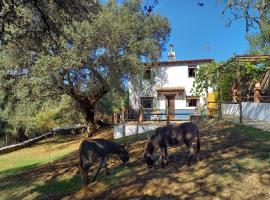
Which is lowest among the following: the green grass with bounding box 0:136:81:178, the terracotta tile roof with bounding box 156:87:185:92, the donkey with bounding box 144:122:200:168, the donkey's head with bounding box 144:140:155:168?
the green grass with bounding box 0:136:81:178

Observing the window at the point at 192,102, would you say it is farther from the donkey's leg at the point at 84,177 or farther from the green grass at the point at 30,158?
the donkey's leg at the point at 84,177

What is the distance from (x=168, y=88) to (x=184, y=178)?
99.7 ft

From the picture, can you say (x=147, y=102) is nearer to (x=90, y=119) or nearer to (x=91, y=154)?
(x=90, y=119)

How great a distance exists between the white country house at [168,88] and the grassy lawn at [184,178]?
25527 mm

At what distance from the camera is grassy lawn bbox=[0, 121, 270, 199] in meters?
7.43

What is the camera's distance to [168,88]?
3838 cm

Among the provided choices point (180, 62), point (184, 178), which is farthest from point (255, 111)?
point (180, 62)

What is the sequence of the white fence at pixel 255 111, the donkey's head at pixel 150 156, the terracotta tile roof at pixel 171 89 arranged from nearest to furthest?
1. the donkey's head at pixel 150 156
2. the white fence at pixel 255 111
3. the terracotta tile roof at pixel 171 89

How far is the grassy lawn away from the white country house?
83.7 ft

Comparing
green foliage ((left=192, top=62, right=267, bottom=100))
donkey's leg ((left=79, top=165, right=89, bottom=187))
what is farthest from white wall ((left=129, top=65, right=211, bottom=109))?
donkey's leg ((left=79, top=165, right=89, bottom=187))

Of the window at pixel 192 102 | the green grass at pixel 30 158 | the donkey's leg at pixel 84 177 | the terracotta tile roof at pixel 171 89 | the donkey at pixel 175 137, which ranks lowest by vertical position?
the green grass at pixel 30 158

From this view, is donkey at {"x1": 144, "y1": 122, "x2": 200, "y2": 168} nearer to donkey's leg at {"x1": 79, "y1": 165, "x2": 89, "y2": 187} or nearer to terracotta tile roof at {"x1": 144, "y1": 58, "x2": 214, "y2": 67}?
donkey's leg at {"x1": 79, "y1": 165, "x2": 89, "y2": 187}

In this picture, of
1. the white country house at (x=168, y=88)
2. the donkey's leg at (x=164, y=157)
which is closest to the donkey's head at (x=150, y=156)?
the donkey's leg at (x=164, y=157)

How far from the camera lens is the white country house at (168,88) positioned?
3791 centimetres
